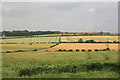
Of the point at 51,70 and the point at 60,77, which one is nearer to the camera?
the point at 60,77

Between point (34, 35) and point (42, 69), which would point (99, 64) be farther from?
point (34, 35)

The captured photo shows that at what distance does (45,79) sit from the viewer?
1115cm

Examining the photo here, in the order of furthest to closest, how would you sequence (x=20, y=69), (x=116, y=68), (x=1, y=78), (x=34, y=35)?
(x=34, y=35) < (x=116, y=68) < (x=20, y=69) < (x=1, y=78)

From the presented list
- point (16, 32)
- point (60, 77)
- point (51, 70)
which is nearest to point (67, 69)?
point (51, 70)

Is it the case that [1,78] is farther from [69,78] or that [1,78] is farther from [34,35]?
[34,35]

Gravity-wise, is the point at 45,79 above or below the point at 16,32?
below

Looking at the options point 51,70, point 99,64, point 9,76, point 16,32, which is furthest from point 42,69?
point 16,32

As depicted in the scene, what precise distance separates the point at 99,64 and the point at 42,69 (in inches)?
245

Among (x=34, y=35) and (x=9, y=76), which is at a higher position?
(x=34, y=35)

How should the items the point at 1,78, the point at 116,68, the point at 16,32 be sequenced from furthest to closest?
the point at 16,32
the point at 116,68
the point at 1,78

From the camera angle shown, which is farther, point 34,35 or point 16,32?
point 34,35

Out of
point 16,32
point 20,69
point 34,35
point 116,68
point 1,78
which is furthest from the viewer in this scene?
point 34,35

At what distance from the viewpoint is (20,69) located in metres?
13.5

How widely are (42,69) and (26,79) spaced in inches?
109
